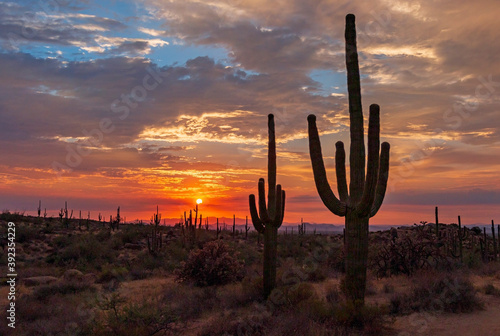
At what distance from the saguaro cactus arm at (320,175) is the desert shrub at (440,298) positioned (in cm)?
374

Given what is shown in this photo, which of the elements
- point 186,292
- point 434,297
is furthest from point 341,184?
point 186,292

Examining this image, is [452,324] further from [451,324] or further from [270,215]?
[270,215]

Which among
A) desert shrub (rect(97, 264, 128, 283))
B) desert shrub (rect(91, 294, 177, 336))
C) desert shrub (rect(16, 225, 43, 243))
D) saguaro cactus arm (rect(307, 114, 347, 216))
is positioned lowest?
desert shrub (rect(97, 264, 128, 283))

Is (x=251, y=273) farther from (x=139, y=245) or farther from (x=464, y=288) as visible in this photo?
(x=139, y=245)

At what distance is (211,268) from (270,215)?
197 inches

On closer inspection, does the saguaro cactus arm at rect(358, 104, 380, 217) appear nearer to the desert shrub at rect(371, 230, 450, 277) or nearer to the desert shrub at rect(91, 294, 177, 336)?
the desert shrub at rect(91, 294, 177, 336)

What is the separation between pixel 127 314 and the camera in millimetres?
9438

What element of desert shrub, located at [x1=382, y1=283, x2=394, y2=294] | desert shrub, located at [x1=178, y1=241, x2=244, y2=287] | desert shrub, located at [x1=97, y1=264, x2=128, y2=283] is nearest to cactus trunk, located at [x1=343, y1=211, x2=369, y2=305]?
desert shrub, located at [x1=382, y1=283, x2=394, y2=294]

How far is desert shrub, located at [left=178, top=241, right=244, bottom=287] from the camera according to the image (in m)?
16.3

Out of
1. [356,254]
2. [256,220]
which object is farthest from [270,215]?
[356,254]

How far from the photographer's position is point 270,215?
12586 millimetres

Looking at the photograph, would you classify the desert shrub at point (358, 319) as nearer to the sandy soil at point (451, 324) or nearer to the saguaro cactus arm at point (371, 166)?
the sandy soil at point (451, 324)

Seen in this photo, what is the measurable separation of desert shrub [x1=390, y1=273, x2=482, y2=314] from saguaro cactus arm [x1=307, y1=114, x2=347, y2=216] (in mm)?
3739

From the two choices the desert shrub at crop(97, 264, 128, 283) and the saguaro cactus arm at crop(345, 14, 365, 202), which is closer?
the saguaro cactus arm at crop(345, 14, 365, 202)
